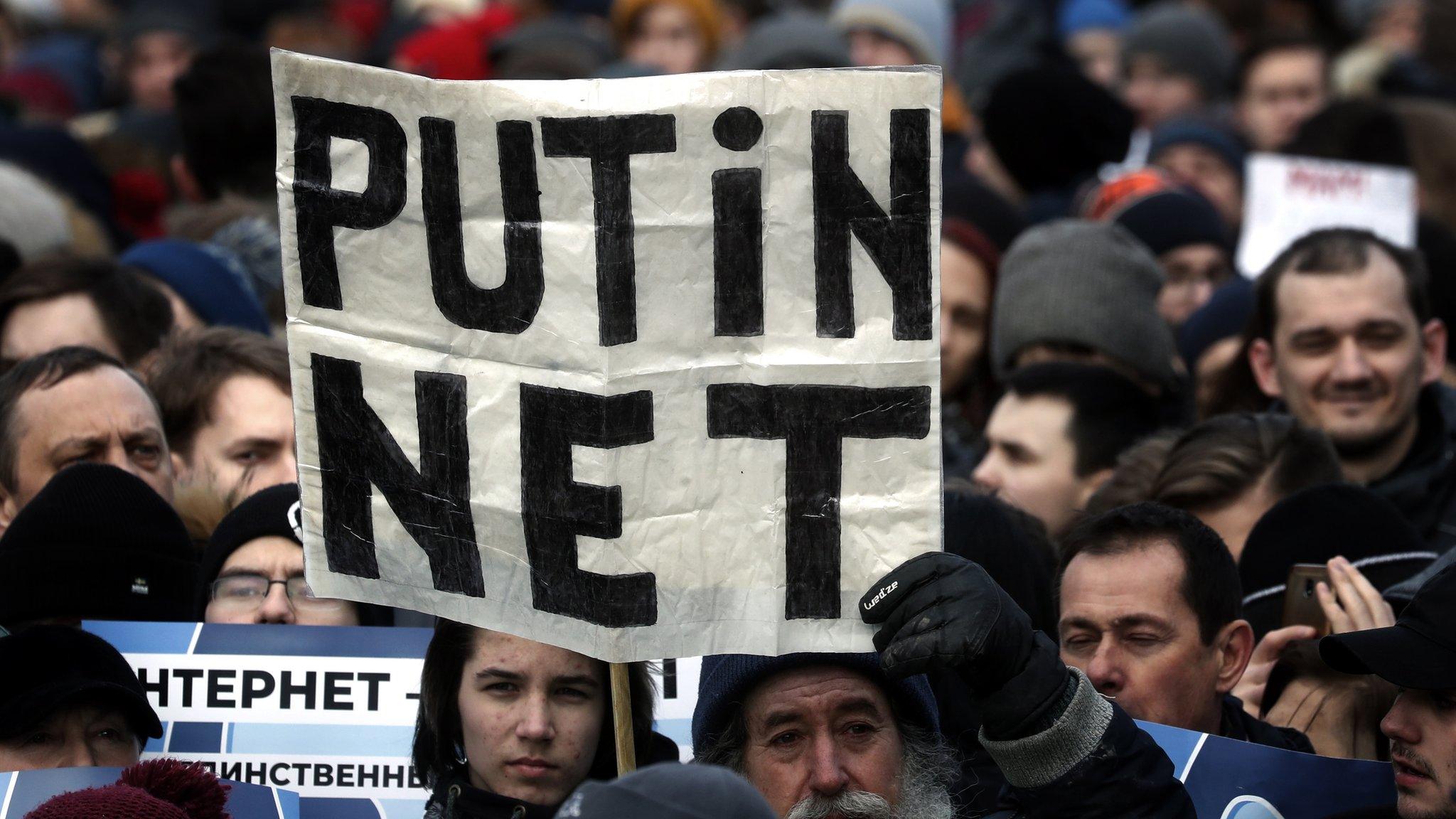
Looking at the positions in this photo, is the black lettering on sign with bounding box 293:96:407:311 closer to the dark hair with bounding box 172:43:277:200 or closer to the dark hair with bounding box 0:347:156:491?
the dark hair with bounding box 0:347:156:491

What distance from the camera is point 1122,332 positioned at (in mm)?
6527

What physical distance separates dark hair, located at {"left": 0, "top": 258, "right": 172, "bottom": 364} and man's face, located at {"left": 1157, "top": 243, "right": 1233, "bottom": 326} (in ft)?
12.5

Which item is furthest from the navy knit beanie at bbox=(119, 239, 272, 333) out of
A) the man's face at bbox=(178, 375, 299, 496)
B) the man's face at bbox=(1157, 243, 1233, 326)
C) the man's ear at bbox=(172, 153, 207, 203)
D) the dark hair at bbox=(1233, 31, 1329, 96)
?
the dark hair at bbox=(1233, 31, 1329, 96)

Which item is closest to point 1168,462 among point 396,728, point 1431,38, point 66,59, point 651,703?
point 651,703

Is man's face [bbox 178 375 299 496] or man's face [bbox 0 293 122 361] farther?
man's face [bbox 0 293 122 361]

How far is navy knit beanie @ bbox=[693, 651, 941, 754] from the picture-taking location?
13.0ft

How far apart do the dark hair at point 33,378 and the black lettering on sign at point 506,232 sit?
64.7 inches

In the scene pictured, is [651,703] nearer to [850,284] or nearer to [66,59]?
[850,284]

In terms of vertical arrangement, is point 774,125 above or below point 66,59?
below

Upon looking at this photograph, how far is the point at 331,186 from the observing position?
12.5 ft

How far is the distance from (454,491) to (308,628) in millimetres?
847

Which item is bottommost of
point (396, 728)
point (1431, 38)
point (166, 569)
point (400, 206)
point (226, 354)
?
point (396, 728)

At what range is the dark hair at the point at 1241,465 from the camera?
5133mm

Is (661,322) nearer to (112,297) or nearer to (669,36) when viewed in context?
(112,297)
